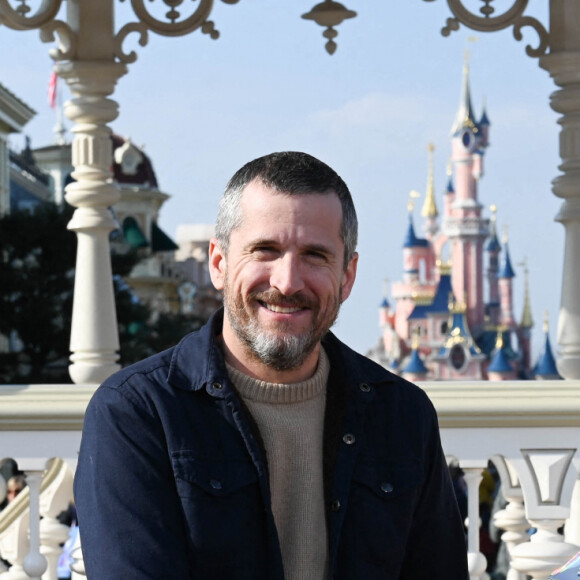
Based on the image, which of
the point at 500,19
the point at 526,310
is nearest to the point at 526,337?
the point at 526,310

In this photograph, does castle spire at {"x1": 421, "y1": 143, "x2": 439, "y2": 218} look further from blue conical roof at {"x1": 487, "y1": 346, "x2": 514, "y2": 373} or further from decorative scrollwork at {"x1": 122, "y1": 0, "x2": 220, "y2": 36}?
decorative scrollwork at {"x1": 122, "y1": 0, "x2": 220, "y2": 36}

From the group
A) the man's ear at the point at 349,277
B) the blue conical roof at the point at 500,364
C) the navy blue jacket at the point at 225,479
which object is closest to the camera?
the navy blue jacket at the point at 225,479

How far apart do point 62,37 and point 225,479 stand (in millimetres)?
4502

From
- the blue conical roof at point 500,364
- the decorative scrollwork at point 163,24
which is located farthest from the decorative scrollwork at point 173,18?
the blue conical roof at point 500,364

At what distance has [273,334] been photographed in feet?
9.44

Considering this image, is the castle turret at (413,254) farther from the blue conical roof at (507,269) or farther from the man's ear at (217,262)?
the man's ear at (217,262)

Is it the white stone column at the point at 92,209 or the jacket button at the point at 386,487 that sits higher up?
the white stone column at the point at 92,209

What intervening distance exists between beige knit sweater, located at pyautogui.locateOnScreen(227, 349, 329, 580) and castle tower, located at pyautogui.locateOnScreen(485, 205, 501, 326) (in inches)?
4740

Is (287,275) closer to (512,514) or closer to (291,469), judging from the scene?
(291,469)

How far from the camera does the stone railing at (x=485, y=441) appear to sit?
4293 millimetres

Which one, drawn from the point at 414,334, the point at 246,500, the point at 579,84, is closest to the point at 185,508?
the point at 246,500

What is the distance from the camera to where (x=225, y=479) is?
9.30ft

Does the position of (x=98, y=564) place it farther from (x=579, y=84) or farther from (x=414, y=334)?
(x=414, y=334)

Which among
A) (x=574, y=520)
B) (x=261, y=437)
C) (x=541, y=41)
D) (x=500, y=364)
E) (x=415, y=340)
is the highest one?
(x=541, y=41)
